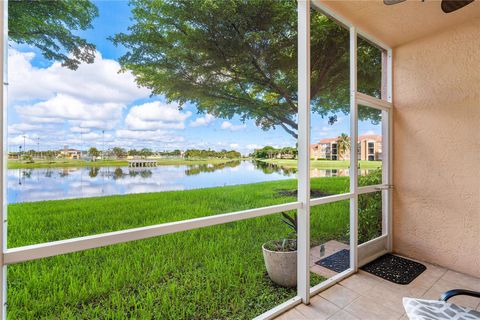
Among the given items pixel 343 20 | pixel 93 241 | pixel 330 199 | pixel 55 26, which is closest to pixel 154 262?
pixel 93 241

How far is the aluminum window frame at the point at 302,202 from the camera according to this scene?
111 cm

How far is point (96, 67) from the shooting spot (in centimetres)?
178

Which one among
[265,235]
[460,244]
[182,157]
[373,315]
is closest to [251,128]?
[182,157]

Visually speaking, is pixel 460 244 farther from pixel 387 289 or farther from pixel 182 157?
pixel 182 157

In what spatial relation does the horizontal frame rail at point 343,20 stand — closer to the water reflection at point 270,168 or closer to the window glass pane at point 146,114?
the window glass pane at point 146,114

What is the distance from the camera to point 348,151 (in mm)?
2844

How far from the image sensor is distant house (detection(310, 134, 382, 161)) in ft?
9.35

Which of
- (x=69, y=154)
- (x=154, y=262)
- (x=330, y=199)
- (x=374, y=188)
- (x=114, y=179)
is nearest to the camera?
(x=69, y=154)

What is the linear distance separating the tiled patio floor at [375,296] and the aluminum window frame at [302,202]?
0.10 m

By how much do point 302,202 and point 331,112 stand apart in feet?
4.76

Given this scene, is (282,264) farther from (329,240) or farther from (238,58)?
(238,58)

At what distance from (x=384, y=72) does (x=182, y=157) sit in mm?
3071

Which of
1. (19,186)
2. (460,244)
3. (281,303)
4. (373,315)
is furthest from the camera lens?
(460,244)

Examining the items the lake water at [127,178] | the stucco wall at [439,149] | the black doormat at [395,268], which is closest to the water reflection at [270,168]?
the lake water at [127,178]
